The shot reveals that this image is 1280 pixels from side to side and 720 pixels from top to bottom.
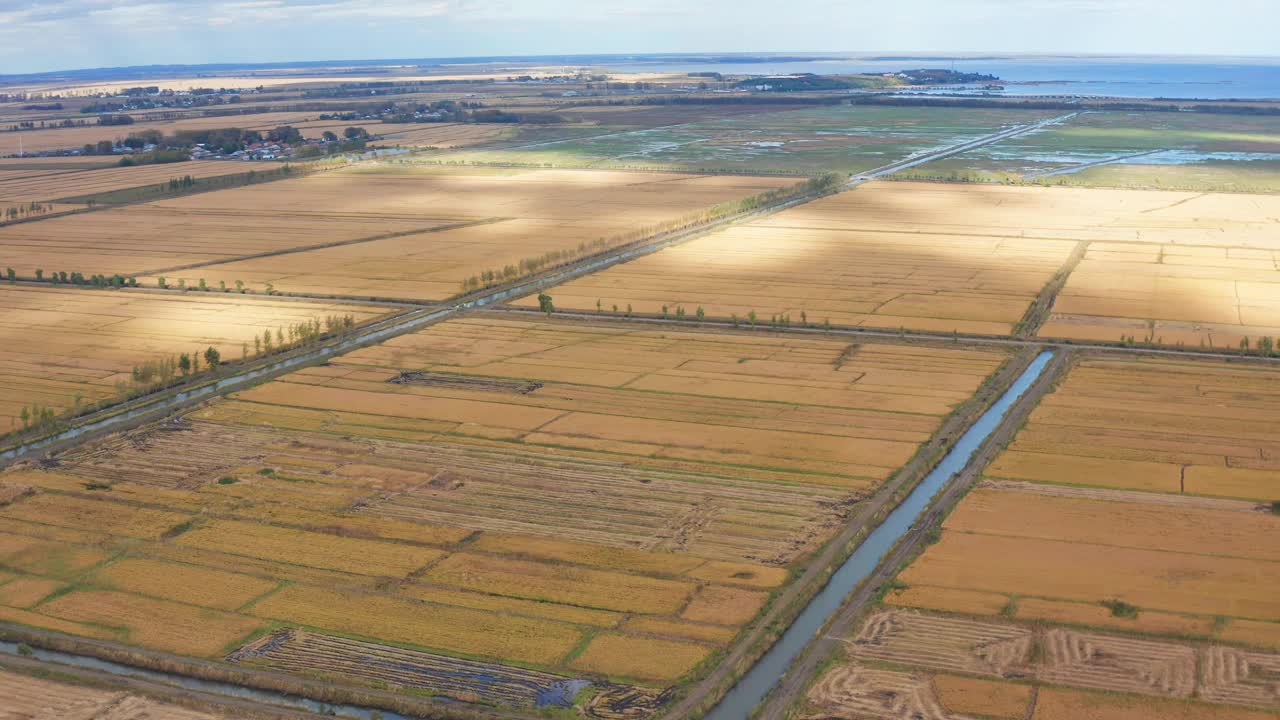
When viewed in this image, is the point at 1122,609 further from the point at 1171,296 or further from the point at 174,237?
the point at 174,237

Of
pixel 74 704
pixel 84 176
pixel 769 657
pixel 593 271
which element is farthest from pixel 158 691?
pixel 84 176

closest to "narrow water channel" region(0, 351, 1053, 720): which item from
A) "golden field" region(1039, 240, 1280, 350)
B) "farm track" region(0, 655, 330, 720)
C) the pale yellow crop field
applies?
"farm track" region(0, 655, 330, 720)

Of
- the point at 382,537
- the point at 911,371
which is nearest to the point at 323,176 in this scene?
the point at 911,371

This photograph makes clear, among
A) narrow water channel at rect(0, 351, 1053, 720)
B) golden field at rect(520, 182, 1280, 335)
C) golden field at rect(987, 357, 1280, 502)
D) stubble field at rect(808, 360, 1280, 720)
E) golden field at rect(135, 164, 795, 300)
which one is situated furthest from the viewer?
golden field at rect(135, 164, 795, 300)

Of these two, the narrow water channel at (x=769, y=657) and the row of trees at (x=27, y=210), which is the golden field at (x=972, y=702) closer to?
the narrow water channel at (x=769, y=657)

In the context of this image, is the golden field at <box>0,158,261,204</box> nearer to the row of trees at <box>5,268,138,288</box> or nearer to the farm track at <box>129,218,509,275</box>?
the row of trees at <box>5,268,138,288</box>

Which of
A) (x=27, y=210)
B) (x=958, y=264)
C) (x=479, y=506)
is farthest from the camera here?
(x=27, y=210)
